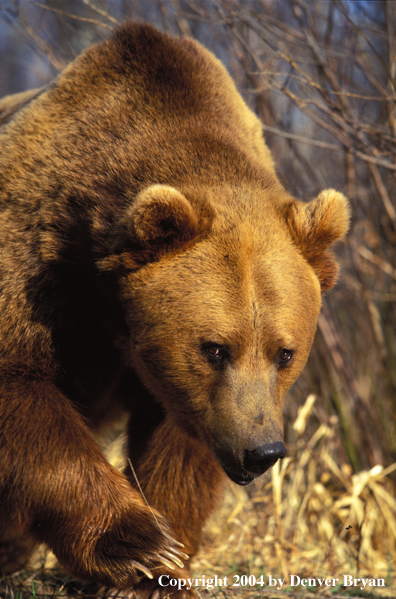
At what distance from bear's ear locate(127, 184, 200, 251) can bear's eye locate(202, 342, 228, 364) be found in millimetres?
463

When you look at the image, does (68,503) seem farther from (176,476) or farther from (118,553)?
(176,476)

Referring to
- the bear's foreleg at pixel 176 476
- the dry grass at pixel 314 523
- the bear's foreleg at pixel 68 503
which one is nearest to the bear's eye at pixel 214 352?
the bear's foreleg at pixel 68 503

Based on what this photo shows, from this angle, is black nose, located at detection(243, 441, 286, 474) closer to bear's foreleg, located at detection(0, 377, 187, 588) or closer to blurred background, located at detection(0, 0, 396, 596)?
bear's foreleg, located at detection(0, 377, 187, 588)

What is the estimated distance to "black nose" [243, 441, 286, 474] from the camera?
8.75 feet

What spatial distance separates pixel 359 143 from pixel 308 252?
6.94 ft

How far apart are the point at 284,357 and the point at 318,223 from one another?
66cm

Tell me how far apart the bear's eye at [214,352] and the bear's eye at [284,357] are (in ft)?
0.86

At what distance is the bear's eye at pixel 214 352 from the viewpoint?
2.79 metres

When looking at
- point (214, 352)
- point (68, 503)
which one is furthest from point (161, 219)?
point (68, 503)

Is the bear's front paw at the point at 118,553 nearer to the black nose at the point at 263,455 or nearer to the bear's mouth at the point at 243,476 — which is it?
the bear's mouth at the point at 243,476

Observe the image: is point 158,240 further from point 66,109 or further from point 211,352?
point 66,109

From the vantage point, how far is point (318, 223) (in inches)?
123

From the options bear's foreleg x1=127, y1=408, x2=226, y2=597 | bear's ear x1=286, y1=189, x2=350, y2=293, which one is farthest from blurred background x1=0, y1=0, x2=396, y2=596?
bear's ear x1=286, y1=189, x2=350, y2=293

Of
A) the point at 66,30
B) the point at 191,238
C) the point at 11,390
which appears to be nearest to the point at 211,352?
the point at 191,238
